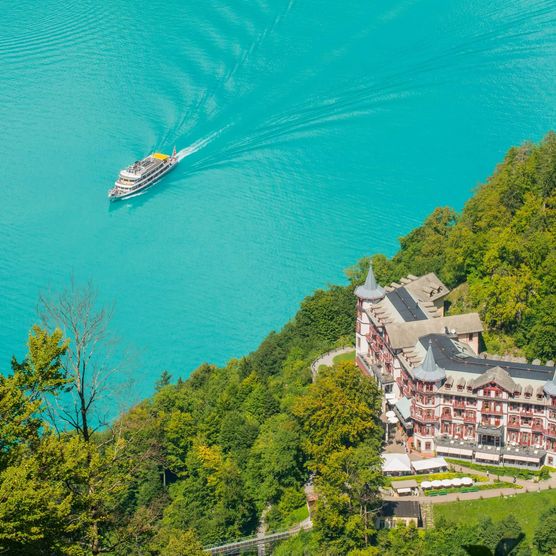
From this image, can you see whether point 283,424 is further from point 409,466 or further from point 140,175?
point 140,175

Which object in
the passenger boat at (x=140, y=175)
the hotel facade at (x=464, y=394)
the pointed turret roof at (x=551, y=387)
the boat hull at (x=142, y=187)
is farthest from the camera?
the boat hull at (x=142, y=187)

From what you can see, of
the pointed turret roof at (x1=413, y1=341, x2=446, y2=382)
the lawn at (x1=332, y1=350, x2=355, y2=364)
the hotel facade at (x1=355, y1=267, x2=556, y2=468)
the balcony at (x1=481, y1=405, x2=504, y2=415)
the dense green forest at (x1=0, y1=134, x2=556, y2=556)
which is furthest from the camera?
the lawn at (x1=332, y1=350, x2=355, y2=364)

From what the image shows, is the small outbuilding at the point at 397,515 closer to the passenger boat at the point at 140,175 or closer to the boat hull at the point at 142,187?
the passenger boat at the point at 140,175

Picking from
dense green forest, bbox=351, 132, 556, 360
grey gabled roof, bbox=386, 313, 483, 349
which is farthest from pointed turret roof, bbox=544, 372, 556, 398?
grey gabled roof, bbox=386, 313, 483, 349

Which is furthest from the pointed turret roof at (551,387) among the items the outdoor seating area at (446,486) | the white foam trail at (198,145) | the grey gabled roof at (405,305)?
the white foam trail at (198,145)

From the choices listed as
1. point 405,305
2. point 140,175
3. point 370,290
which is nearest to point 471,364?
point 405,305

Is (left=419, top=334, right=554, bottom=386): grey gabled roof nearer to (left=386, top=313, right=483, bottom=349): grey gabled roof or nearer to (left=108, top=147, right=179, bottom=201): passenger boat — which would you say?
(left=386, top=313, right=483, bottom=349): grey gabled roof

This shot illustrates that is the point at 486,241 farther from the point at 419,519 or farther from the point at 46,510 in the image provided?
the point at 46,510
